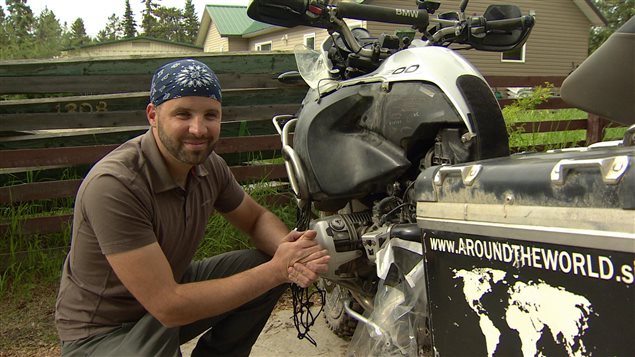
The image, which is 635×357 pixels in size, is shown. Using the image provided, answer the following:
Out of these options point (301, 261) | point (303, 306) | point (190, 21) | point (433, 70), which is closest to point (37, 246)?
point (303, 306)

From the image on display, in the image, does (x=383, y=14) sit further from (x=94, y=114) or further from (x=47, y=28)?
(x=47, y=28)

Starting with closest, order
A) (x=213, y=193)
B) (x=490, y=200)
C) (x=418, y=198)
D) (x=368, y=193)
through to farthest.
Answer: (x=490, y=200) → (x=418, y=198) → (x=368, y=193) → (x=213, y=193)

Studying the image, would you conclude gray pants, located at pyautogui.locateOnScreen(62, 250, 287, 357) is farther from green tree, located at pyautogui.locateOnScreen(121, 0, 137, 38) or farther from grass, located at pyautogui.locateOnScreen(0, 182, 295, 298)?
green tree, located at pyautogui.locateOnScreen(121, 0, 137, 38)

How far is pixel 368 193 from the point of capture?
2076mm

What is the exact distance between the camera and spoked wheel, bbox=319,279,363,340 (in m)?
2.73

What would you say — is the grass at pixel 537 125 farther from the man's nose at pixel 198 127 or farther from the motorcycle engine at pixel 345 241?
the man's nose at pixel 198 127

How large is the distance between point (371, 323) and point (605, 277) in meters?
1.03

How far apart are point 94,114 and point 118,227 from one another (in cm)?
246

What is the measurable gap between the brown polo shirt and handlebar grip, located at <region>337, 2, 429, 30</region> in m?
0.90

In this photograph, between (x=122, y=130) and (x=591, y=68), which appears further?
(x=122, y=130)

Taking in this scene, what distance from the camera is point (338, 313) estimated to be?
2.90 meters

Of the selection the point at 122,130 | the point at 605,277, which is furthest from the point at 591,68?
the point at 122,130

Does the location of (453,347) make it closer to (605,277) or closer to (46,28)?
(605,277)

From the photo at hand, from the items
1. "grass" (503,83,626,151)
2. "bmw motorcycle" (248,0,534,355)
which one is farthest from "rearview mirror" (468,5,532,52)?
"grass" (503,83,626,151)
